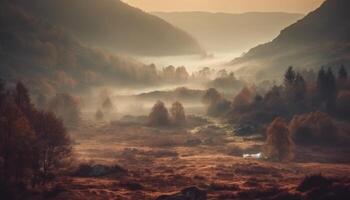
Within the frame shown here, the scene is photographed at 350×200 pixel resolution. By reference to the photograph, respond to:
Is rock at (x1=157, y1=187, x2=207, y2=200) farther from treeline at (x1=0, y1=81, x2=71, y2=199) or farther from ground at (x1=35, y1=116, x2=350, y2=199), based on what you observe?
treeline at (x1=0, y1=81, x2=71, y2=199)

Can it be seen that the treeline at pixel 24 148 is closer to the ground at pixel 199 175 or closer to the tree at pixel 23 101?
the ground at pixel 199 175

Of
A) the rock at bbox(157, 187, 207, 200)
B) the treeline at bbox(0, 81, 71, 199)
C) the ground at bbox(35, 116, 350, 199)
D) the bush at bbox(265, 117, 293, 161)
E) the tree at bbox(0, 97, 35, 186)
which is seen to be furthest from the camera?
the bush at bbox(265, 117, 293, 161)

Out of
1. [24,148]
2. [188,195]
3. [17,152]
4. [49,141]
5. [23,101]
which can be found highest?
[23,101]

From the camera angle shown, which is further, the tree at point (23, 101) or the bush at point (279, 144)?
the bush at point (279, 144)

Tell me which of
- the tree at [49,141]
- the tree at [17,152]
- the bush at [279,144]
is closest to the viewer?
the tree at [17,152]

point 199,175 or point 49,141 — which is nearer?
point 49,141

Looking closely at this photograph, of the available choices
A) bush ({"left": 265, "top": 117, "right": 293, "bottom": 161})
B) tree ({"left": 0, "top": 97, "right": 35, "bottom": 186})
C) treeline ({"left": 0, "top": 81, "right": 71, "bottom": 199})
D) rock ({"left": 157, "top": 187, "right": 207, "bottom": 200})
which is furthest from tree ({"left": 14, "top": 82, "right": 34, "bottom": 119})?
bush ({"left": 265, "top": 117, "right": 293, "bottom": 161})

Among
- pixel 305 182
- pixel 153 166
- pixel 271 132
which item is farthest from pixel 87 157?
pixel 305 182

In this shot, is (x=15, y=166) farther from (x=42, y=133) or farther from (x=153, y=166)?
(x=153, y=166)

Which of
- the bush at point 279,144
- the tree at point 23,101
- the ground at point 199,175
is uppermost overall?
the tree at point 23,101

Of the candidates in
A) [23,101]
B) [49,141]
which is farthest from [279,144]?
[49,141]

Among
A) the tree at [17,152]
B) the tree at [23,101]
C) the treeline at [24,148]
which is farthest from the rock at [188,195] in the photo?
the tree at [23,101]

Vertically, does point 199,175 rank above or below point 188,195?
below

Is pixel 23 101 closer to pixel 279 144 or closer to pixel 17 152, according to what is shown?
pixel 17 152
